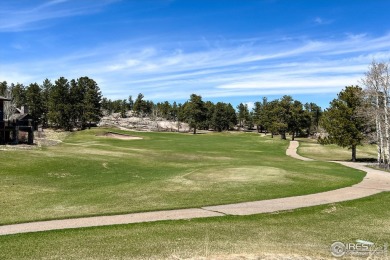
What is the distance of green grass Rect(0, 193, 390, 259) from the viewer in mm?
10562

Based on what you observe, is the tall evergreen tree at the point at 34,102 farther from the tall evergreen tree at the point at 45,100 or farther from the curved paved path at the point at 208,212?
the curved paved path at the point at 208,212

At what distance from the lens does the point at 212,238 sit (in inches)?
483

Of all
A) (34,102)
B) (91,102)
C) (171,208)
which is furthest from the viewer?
(34,102)

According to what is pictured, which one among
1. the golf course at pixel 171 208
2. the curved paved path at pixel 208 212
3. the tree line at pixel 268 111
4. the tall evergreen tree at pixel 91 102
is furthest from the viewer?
the tall evergreen tree at pixel 91 102

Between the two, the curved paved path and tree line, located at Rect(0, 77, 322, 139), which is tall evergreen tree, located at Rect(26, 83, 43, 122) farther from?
the curved paved path

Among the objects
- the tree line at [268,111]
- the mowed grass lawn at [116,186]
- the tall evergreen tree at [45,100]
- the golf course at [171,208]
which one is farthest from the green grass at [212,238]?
the tall evergreen tree at [45,100]

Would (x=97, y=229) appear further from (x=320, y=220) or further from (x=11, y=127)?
(x=11, y=127)

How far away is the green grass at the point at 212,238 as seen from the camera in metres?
10.6

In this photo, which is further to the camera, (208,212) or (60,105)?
(60,105)

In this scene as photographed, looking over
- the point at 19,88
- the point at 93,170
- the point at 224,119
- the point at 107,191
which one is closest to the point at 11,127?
the point at 93,170

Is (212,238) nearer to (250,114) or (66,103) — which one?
(66,103)

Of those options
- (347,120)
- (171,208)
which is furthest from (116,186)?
(347,120)

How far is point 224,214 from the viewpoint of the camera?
54.0 ft

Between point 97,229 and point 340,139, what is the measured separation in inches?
1681
